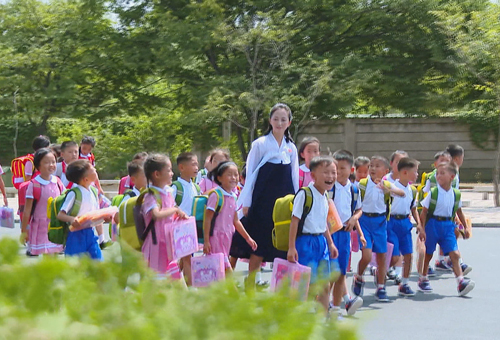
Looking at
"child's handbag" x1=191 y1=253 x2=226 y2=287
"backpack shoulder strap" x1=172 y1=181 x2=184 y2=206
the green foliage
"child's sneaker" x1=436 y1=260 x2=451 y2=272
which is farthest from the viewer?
"child's sneaker" x1=436 y1=260 x2=451 y2=272

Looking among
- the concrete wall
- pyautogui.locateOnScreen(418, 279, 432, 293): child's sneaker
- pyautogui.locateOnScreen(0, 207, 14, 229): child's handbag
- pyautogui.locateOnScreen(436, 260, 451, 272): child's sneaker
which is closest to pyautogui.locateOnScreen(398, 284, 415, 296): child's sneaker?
pyautogui.locateOnScreen(418, 279, 432, 293): child's sneaker

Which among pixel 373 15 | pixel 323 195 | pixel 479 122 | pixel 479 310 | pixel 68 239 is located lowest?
pixel 479 310

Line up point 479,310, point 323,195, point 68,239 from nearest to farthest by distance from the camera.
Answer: point 323,195
point 68,239
point 479,310

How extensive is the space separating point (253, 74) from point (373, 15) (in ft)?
12.3

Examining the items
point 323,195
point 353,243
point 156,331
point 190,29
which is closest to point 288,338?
point 156,331

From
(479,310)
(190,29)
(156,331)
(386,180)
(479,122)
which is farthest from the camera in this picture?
(479,122)

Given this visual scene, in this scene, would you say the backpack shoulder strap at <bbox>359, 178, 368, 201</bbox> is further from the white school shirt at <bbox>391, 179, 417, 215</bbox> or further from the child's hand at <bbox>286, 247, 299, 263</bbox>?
the child's hand at <bbox>286, 247, 299, 263</bbox>

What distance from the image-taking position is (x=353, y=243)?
8555 millimetres

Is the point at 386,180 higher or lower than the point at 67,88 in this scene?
lower

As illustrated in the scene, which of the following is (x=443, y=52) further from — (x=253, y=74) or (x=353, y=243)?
(x=353, y=243)

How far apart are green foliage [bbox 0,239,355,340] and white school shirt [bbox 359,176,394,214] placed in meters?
6.54

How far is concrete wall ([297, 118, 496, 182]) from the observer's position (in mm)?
29812

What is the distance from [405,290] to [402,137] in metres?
22.0

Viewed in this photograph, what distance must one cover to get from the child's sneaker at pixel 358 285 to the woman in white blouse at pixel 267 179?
3.39 feet
